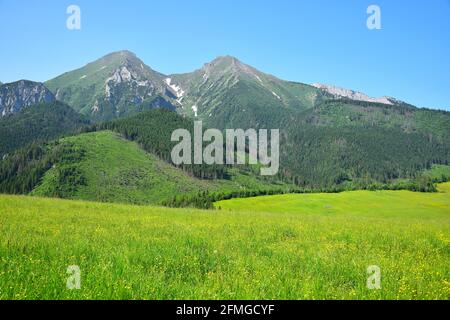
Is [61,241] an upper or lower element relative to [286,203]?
upper

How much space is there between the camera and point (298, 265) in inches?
475

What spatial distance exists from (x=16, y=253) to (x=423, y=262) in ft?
44.9

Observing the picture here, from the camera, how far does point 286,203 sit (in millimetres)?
114000

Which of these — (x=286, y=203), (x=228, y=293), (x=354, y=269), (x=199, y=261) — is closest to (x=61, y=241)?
(x=199, y=261)

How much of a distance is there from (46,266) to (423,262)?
486 inches

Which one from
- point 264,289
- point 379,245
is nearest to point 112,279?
point 264,289

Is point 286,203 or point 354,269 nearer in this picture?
point 354,269

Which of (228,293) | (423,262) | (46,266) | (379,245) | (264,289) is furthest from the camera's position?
(379,245)
